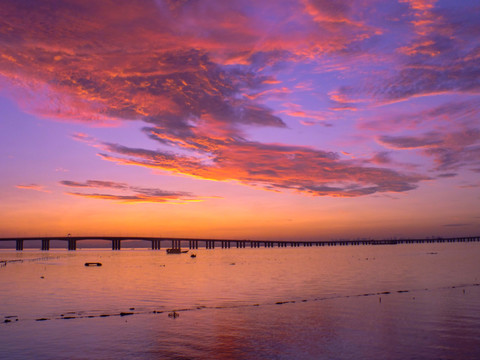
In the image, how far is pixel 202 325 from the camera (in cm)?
3822

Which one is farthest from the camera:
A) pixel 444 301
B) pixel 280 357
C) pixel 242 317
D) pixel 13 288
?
pixel 13 288

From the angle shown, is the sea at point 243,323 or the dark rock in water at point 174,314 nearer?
the sea at point 243,323

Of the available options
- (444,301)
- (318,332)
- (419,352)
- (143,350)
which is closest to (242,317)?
(318,332)

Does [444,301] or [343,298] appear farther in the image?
[343,298]

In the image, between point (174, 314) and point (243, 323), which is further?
point (174, 314)

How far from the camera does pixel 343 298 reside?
55.7m

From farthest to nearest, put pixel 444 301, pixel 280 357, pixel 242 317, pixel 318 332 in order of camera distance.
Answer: pixel 444 301 < pixel 242 317 < pixel 318 332 < pixel 280 357

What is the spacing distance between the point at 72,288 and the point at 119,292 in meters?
11.0

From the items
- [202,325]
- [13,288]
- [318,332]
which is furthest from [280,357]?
[13,288]

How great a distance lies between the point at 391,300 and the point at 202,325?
27076 millimetres

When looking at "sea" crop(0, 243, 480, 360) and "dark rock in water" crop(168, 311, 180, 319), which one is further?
"dark rock in water" crop(168, 311, 180, 319)

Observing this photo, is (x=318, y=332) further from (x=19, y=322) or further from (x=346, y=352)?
(x=19, y=322)

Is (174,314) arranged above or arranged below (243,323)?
above

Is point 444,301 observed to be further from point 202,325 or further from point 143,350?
point 143,350
